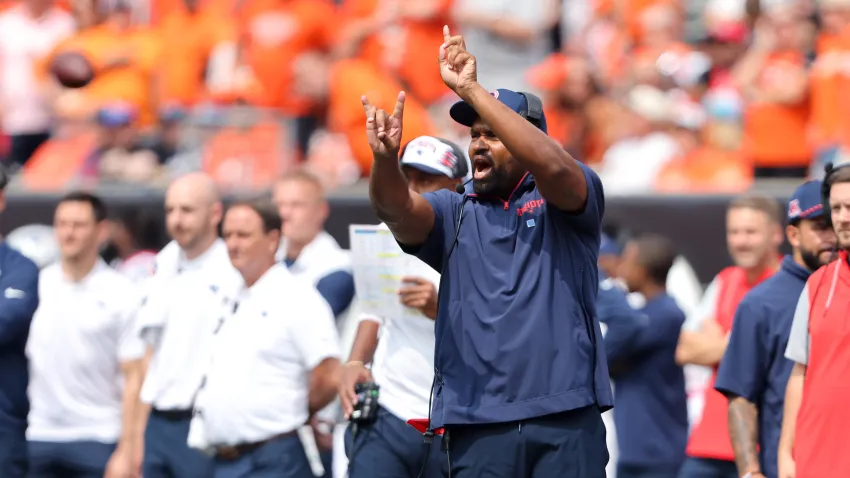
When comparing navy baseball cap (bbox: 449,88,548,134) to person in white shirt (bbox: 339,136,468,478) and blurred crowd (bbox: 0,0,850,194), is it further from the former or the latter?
blurred crowd (bbox: 0,0,850,194)

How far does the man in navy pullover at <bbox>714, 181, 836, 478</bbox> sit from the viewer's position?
602 cm

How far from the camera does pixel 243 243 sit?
7.43 metres

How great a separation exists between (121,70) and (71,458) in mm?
6200

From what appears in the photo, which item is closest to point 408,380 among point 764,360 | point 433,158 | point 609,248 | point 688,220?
point 433,158

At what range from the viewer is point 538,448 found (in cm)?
485

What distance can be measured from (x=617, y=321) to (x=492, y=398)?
2.97 meters

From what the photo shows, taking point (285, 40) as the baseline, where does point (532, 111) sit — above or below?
below

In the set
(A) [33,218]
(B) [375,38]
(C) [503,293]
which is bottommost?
(C) [503,293]

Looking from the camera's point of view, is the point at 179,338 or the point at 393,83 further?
the point at 393,83

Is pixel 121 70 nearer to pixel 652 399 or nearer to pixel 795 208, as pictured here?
pixel 652 399

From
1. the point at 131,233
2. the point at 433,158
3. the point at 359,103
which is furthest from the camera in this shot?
the point at 359,103

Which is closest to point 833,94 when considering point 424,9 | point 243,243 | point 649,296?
point 649,296

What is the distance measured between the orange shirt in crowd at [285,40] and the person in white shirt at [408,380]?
6833 mm

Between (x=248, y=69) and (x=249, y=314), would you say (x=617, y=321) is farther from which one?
(x=248, y=69)
